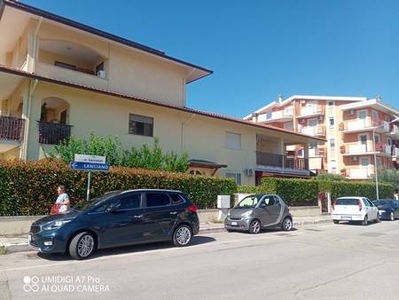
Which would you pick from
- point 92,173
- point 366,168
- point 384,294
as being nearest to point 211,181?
point 92,173

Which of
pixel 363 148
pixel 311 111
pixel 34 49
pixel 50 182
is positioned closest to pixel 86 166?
pixel 50 182

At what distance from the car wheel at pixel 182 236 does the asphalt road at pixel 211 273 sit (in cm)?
31

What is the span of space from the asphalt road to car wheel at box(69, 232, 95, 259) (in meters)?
0.25

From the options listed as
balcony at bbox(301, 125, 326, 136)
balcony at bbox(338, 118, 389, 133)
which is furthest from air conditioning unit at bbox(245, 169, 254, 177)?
balcony at bbox(301, 125, 326, 136)

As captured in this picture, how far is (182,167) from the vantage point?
766 inches

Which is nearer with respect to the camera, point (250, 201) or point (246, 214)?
point (246, 214)

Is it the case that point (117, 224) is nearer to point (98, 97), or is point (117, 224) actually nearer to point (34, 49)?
point (98, 97)

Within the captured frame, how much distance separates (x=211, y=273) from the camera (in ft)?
25.9

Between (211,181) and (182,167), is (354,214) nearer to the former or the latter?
(211,181)

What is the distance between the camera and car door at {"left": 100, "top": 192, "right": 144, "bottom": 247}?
9.98m

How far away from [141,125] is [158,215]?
1155 centimetres

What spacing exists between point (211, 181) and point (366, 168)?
3771 centimetres

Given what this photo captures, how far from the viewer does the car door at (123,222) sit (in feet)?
32.7
